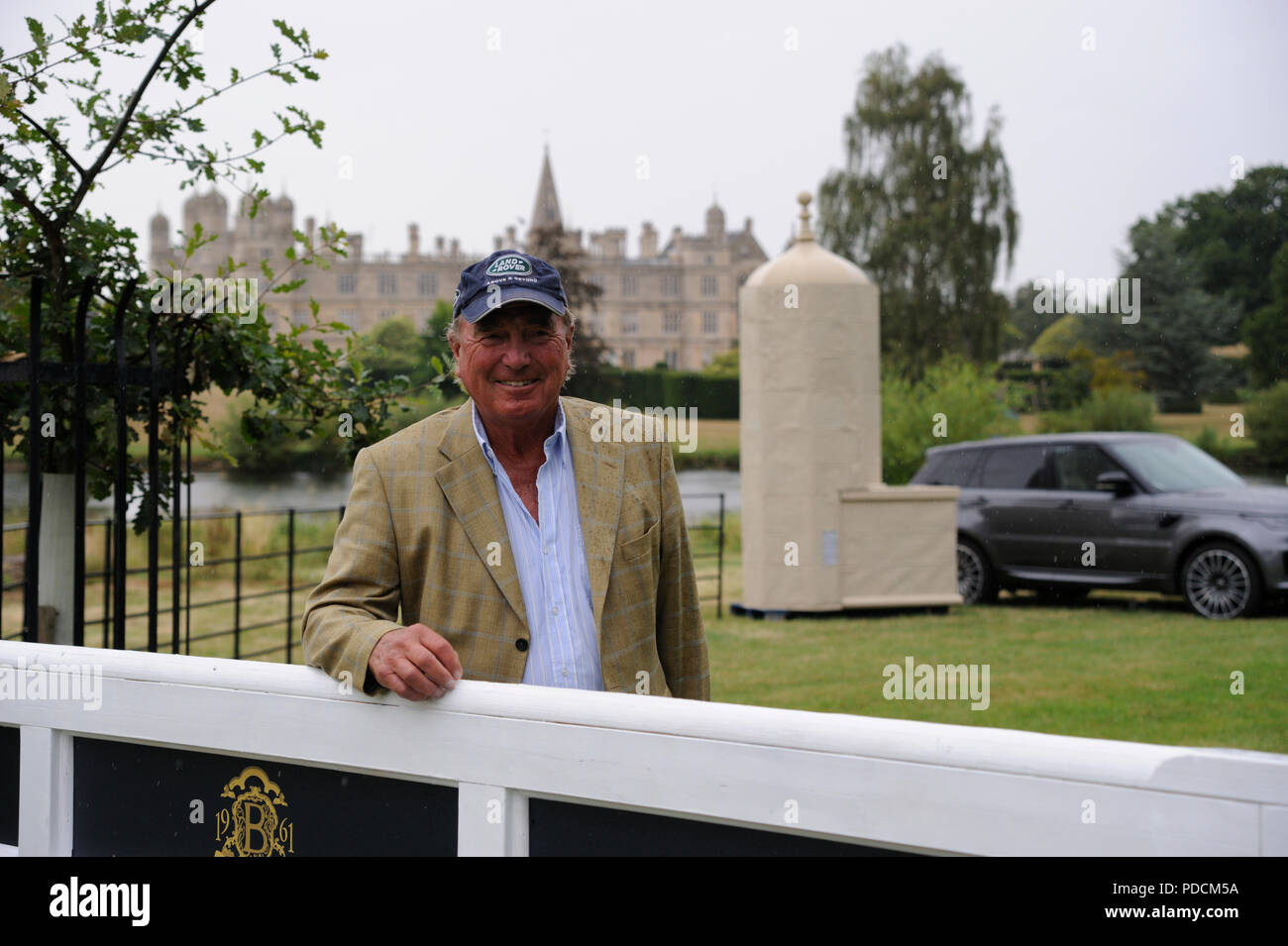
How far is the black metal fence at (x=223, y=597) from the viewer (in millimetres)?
3355

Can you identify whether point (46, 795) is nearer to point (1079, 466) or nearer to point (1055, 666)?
point (1055, 666)

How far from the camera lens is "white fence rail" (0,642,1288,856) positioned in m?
1.22

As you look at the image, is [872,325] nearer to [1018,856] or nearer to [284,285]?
[284,285]

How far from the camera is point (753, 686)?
27.5 feet

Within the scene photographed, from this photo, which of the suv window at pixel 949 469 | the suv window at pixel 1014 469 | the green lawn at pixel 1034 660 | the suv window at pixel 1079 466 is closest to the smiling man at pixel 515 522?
the green lawn at pixel 1034 660

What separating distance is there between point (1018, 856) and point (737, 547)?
20.4 m

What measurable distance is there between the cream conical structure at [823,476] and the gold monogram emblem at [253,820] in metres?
10.3

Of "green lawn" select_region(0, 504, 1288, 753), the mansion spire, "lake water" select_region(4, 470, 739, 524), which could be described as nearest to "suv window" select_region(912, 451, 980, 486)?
"green lawn" select_region(0, 504, 1288, 753)

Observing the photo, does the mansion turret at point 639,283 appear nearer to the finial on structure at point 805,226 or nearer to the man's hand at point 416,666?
the finial on structure at point 805,226

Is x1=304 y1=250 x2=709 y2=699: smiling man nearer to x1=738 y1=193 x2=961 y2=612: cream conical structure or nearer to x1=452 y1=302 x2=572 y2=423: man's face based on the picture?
x1=452 y1=302 x2=572 y2=423: man's face

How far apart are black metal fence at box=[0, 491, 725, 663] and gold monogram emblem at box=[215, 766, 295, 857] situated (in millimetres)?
1163

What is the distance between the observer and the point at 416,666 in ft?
5.49

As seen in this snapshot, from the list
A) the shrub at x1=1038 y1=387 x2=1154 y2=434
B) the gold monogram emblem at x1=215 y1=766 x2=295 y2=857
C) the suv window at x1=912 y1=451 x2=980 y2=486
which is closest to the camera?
the gold monogram emblem at x1=215 y1=766 x2=295 y2=857

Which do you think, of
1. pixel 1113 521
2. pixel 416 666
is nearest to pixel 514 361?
pixel 416 666
